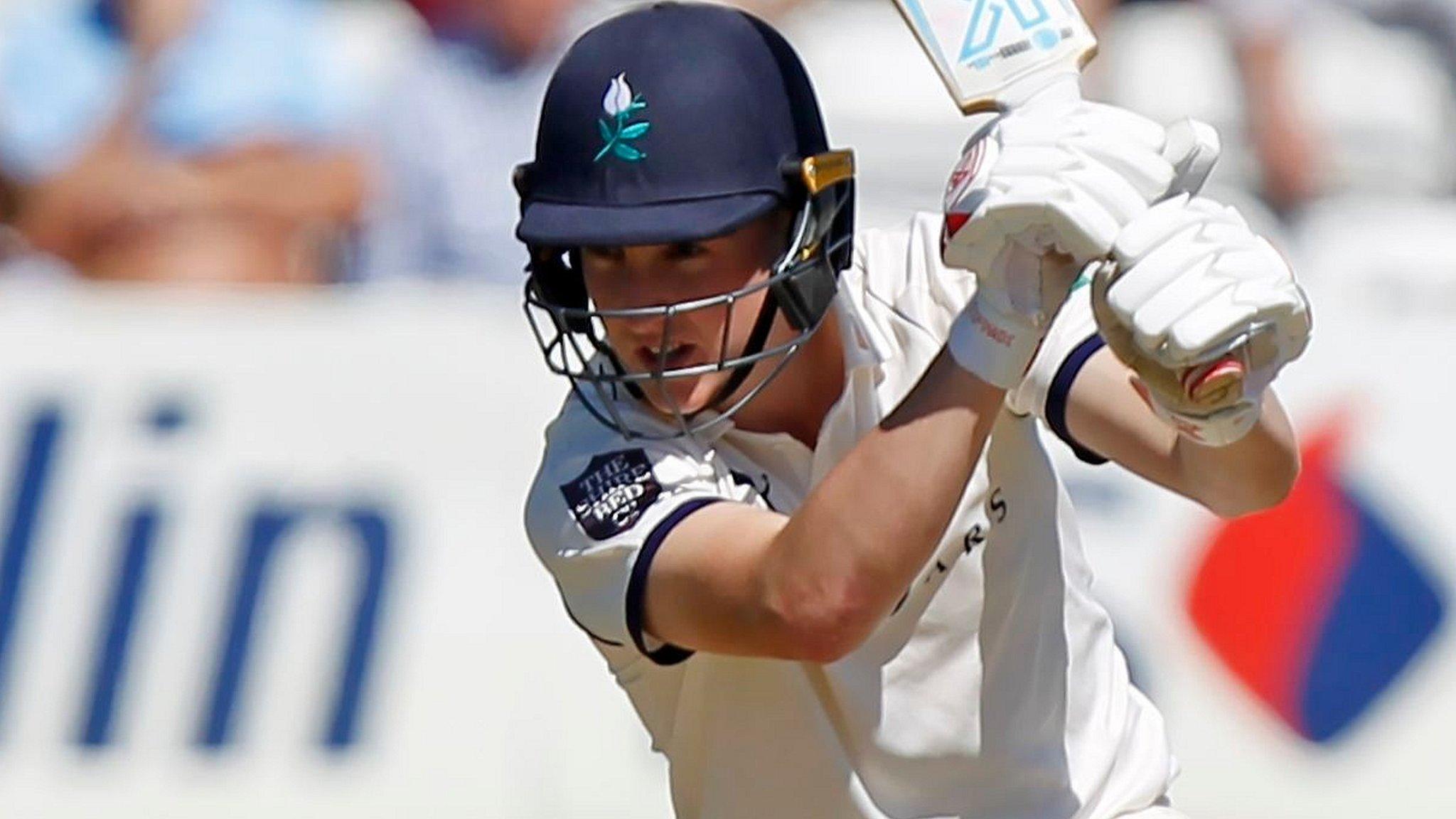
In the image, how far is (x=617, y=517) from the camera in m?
2.53

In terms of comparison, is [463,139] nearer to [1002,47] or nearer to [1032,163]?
[1002,47]

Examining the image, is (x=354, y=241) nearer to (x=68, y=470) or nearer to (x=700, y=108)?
(x=68, y=470)

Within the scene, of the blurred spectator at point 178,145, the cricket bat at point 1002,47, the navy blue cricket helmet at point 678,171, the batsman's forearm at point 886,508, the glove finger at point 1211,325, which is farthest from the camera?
the blurred spectator at point 178,145

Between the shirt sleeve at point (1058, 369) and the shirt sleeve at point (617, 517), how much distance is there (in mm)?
325

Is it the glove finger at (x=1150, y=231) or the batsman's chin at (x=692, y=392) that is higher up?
the glove finger at (x=1150, y=231)

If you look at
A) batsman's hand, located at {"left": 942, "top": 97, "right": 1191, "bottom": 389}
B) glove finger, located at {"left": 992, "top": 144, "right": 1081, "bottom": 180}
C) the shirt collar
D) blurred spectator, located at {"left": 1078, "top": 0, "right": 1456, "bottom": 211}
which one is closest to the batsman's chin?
the shirt collar

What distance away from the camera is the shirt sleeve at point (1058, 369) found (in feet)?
8.60

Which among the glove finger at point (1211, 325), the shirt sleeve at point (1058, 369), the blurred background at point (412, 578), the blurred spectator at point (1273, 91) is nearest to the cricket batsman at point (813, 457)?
the shirt sleeve at point (1058, 369)

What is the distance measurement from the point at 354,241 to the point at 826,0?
131 cm

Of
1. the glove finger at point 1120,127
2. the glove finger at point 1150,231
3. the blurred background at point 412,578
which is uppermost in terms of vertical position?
the glove finger at point 1120,127

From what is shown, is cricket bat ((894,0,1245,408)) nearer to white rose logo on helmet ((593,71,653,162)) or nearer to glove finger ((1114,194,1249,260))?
glove finger ((1114,194,1249,260))

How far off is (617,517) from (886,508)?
0.38 meters

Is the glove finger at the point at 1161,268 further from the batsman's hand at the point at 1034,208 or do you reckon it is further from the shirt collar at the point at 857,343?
the shirt collar at the point at 857,343

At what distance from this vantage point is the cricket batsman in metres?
2.29
